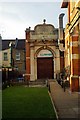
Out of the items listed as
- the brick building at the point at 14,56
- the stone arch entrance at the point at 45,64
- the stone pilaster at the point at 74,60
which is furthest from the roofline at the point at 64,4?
the brick building at the point at 14,56

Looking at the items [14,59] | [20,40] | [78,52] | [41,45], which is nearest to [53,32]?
[41,45]

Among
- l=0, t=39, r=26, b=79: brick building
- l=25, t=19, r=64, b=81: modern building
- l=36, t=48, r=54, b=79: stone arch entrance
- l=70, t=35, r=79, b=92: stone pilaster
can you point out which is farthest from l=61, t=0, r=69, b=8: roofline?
l=0, t=39, r=26, b=79: brick building

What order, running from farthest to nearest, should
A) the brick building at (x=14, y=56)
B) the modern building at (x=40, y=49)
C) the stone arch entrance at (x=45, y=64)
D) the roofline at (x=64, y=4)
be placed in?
the brick building at (x=14, y=56), the stone arch entrance at (x=45, y=64), the modern building at (x=40, y=49), the roofline at (x=64, y=4)

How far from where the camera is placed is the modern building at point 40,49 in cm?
3741

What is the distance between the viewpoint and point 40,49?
37562 mm

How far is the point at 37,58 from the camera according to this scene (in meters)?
37.9

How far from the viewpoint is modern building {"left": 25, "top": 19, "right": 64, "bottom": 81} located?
123 feet

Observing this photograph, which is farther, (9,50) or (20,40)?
(20,40)

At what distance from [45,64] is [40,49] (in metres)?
2.26

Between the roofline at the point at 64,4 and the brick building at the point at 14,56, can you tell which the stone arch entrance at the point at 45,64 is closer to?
the roofline at the point at 64,4

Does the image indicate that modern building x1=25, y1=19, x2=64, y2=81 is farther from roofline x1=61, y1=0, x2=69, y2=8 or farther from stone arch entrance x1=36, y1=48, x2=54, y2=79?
roofline x1=61, y1=0, x2=69, y2=8

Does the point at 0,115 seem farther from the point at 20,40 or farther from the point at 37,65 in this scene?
the point at 20,40

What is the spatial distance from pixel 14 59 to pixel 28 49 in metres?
18.7

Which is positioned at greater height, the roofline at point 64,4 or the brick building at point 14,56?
the roofline at point 64,4
